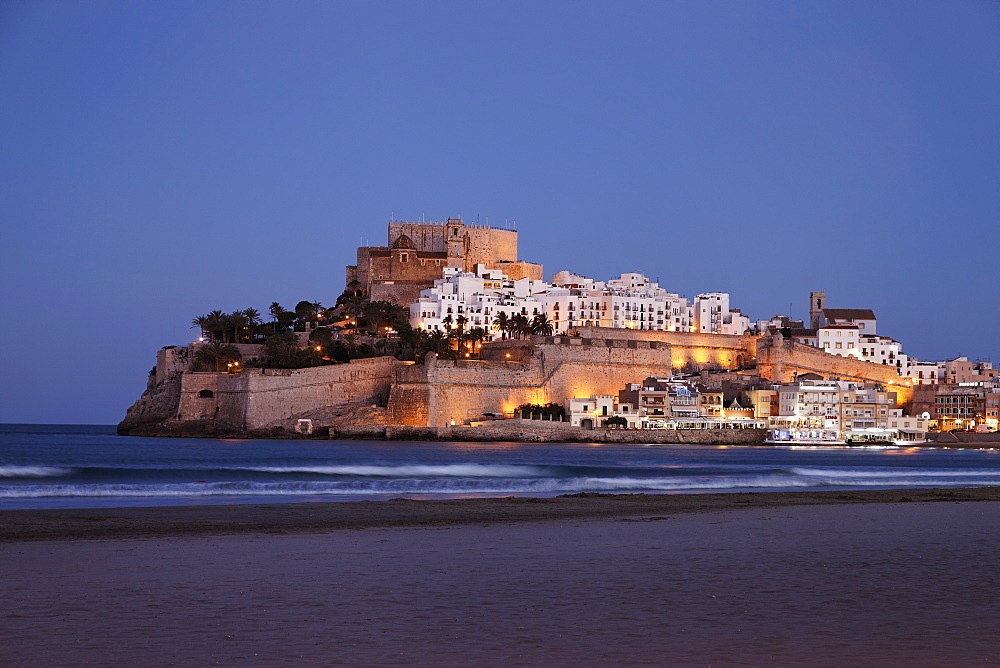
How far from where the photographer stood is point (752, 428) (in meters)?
55.7

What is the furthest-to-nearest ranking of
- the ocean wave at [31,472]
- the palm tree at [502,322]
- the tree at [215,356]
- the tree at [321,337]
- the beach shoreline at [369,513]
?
the palm tree at [502,322] < the tree at [321,337] < the tree at [215,356] < the ocean wave at [31,472] < the beach shoreline at [369,513]

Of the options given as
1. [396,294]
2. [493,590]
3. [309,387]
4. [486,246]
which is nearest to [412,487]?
[493,590]

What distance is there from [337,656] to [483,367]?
47.2 m

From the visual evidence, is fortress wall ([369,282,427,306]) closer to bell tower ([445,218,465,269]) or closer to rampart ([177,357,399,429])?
bell tower ([445,218,465,269])

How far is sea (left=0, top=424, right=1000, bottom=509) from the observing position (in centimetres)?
1641

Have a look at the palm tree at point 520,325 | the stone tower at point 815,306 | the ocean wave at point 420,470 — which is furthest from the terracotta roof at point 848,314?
the ocean wave at point 420,470

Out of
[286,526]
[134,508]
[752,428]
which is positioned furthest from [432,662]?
[752,428]

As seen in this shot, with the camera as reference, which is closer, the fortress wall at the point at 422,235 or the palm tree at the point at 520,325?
the palm tree at the point at 520,325

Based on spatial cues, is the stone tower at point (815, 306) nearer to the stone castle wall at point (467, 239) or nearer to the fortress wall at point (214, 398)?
the stone castle wall at point (467, 239)

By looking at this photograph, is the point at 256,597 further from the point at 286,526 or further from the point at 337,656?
the point at 286,526

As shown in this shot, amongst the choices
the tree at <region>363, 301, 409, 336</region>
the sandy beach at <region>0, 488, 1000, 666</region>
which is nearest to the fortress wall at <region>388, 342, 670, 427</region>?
the tree at <region>363, 301, 409, 336</region>

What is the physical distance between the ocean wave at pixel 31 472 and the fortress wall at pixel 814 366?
45.2 m

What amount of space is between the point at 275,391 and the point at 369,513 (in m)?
38.2

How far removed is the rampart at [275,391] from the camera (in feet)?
161
